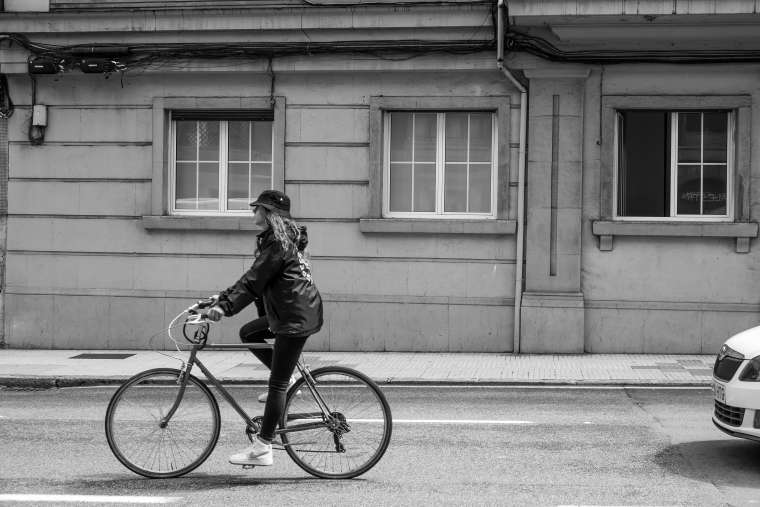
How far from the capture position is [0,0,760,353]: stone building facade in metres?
14.9

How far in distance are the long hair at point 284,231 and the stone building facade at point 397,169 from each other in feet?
26.0

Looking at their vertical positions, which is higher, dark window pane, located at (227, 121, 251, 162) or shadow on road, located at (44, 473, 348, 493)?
dark window pane, located at (227, 121, 251, 162)

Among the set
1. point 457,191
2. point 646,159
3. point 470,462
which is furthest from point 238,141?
point 470,462

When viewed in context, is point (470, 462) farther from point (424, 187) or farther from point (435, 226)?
point (424, 187)

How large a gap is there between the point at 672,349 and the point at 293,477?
345 inches

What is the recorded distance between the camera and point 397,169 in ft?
51.6

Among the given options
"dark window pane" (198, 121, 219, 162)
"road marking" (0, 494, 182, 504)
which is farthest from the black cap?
"dark window pane" (198, 121, 219, 162)

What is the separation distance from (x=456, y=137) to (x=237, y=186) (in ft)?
10.6

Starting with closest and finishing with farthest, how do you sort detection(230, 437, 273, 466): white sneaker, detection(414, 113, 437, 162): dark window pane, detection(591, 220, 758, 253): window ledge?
detection(230, 437, 273, 466): white sneaker
detection(591, 220, 758, 253): window ledge
detection(414, 113, 437, 162): dark window pane

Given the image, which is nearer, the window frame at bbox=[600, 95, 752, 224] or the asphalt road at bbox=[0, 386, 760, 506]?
the asphalt road at bbox=[0, 386, 760, 506]

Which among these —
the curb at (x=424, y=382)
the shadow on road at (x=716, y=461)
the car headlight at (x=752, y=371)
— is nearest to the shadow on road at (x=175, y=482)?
the shadow on road at (x=716, y=461)

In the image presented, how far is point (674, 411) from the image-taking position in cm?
1022

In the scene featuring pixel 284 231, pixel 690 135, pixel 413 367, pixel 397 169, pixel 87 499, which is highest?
pixel 690 135

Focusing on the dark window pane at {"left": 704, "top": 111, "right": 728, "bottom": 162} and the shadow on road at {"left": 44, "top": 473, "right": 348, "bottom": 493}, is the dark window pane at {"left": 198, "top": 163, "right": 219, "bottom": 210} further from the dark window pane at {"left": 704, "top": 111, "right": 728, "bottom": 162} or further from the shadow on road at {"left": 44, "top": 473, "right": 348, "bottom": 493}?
the shadow on road at {"left": 44, "top": 473, "right": 348, "bottom": 493}
